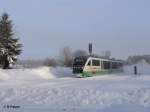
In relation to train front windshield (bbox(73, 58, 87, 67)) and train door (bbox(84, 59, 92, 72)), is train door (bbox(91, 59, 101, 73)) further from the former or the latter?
train front windshield (bbox(73, 58, 87, 67))

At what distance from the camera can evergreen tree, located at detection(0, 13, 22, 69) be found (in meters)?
69.8

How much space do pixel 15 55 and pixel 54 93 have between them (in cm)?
4893

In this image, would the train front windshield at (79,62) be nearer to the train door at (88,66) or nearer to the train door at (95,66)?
the train door at (88,66)

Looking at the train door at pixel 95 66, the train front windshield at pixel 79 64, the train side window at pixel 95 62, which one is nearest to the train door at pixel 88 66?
the train front windshield at pixel 79 64

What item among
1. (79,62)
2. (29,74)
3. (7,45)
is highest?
(7,45)

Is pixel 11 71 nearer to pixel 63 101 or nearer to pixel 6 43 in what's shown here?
pixel 6 43

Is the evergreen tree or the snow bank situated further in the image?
the evergreen tree

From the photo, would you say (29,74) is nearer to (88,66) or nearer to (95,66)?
(88,66)

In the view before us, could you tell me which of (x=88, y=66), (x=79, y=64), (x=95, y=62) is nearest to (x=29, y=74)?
(x=79, y=64)

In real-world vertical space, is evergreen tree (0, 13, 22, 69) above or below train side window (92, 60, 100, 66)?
above

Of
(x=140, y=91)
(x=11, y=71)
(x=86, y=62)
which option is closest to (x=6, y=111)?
(x=140, y=91)

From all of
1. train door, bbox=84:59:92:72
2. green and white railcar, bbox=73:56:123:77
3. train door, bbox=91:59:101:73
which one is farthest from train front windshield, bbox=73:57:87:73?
train door, bbox=91:59:101:73

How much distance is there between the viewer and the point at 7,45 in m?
70.9

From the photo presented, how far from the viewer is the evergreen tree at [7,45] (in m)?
69.8
